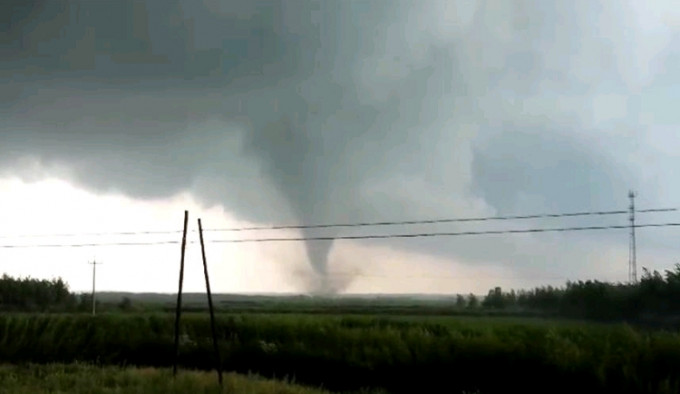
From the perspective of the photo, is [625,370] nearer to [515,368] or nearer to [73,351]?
[515,368]

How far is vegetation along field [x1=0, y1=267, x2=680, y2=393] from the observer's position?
2108 cm

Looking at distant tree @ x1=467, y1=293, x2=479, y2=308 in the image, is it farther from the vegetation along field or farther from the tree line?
the tree line

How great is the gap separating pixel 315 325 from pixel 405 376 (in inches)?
190

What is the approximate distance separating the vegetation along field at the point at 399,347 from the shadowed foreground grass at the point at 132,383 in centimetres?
6

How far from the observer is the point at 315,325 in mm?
29000

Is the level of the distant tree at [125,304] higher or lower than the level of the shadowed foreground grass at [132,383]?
higher

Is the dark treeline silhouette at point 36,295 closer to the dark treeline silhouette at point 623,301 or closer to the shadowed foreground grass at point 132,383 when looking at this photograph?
the shadowed foreground grass at point 132,383

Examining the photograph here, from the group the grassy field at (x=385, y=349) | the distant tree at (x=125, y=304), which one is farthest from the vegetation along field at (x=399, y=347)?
the distant tree at (x=125, y=304)

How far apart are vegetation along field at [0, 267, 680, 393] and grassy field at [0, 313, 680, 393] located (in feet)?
0.12

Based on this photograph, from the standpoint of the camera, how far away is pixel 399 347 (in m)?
25.8

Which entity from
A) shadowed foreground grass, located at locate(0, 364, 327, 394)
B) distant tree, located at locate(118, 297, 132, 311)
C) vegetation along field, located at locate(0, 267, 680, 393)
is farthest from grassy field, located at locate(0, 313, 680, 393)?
distant tree, located at locate(118, 297, 132, 311)

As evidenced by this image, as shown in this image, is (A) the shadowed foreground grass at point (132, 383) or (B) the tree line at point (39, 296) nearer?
(A) the shadowed foreground grass at point (132, 383)

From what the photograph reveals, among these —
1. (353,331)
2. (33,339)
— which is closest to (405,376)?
(353,331)

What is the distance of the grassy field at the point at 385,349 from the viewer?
2138 cm
